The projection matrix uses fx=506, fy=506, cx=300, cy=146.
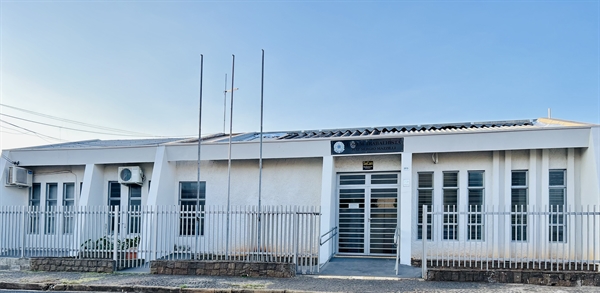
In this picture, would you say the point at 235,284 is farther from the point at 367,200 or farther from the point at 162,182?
the point at 162,182

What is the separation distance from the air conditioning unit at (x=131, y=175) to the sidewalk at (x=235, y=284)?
378cm

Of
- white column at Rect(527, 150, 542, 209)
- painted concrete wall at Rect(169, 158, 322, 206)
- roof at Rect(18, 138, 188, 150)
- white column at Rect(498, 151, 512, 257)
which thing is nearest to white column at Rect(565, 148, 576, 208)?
white column at Rect(527, 150, 542, 209)

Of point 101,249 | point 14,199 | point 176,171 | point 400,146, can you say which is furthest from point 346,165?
point 14,199

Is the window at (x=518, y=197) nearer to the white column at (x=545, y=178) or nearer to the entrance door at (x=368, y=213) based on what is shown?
the white column at (x=545, y=178)

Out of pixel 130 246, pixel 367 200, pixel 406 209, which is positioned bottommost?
pixel 130 246

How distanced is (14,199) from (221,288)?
9.72 metres

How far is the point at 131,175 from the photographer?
1551 cm

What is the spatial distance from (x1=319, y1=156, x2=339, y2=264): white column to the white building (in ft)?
0.10

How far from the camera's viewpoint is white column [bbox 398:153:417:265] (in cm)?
1244

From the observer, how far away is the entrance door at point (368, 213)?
13.9m

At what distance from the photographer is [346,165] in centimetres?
1434

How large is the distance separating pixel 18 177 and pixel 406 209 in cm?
1210

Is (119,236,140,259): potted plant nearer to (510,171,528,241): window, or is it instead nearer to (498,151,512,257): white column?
(498,151,512,257): white column

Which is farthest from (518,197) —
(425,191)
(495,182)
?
(425,191)
